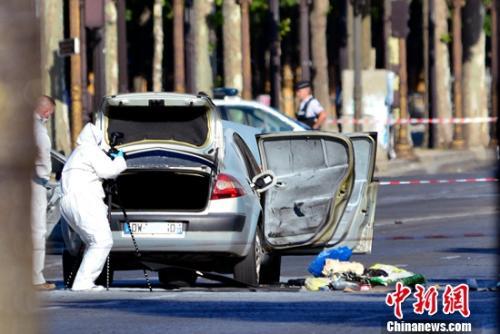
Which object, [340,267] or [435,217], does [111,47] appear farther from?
[340,267]

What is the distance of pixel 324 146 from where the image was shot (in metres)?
16.0

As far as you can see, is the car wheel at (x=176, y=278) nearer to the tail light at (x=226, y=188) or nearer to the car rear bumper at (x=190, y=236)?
the car rear bumper at (x=190, y=236)

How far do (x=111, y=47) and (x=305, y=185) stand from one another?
2363 centimetres

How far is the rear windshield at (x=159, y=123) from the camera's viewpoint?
15070 mm

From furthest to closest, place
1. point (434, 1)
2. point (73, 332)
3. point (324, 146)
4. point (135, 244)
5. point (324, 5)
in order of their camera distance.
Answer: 1. point (434, 1)
2. point (324, 5)
3. point (324, 146)
4. point (135, 244)
5. point (73, 332)

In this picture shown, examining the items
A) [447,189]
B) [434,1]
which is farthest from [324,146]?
[434,1]

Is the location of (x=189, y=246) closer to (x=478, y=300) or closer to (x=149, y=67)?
(x=478, y=300)

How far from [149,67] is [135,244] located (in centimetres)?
3918

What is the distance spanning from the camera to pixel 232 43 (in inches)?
1687

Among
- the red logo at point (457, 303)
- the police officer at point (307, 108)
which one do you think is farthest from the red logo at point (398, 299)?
the police officer at point (307, 108)

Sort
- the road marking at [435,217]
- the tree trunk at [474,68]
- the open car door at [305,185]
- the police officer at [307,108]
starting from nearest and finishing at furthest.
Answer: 1. the open car door at [305,185]
2. the road marking at [435,217]
3. the police officer at [307,108]
4. the tree trunk at [474,68]

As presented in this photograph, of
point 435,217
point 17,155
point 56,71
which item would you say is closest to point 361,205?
point 435,217

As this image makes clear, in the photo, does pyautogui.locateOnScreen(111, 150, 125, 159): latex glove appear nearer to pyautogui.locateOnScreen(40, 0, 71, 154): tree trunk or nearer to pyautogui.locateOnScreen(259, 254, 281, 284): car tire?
pyautogui.locateOnScreen(259, 254, 281, 284): car tire

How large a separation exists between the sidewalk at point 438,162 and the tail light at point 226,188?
2183 centimetres
